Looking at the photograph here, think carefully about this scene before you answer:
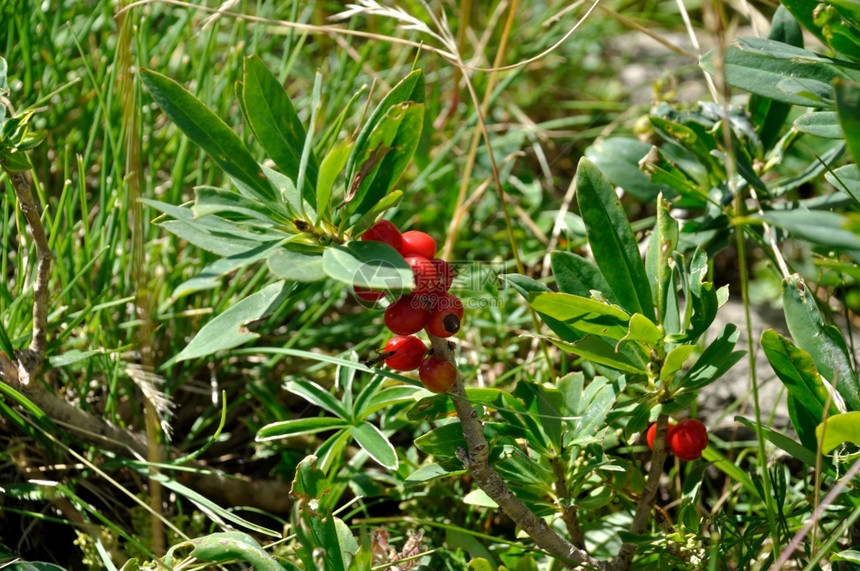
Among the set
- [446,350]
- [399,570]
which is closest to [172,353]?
[399,570]

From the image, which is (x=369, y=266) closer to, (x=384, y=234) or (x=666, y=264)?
(x=384, y=234)

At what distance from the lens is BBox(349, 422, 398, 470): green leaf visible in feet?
5.03

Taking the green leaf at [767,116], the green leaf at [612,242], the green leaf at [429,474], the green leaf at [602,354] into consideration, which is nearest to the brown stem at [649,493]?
the green leaf at [602,354]

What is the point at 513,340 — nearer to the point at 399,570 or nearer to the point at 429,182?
the point at 429,182

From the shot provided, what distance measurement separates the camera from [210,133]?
4.29ft

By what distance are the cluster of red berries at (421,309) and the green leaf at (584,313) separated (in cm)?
20

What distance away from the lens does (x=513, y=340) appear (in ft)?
7.64

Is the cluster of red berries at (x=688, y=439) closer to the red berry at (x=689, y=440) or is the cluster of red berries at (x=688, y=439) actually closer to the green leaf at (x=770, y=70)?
the red berry at (x=689, y=440)

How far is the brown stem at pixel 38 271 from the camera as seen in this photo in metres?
1.50

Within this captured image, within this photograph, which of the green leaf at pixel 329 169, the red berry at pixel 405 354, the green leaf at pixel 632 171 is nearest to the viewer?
the green leaf at pixel 329 169

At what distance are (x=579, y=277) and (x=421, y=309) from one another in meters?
0.49

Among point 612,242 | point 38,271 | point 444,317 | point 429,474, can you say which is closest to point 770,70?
point 612,242

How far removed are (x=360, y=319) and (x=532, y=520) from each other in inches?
40.0

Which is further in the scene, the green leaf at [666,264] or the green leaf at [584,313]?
the green leaf at [666,264]
